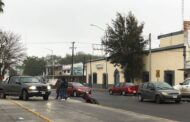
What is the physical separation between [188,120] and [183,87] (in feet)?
60.2

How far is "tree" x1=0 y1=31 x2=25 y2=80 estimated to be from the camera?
86000 mm

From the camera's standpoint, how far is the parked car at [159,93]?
108 feet

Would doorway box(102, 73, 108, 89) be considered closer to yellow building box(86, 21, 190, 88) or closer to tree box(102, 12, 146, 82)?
yellow building box(86, 21, 190, 88)

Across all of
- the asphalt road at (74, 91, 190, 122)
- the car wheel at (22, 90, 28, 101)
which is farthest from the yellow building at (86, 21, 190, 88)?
the car wheel at (22, 90, 28, 101)

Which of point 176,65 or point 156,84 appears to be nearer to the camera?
→ point 156,84

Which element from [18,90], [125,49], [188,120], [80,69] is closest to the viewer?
[188,120]

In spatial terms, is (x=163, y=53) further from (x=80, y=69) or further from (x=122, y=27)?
(x=80, y=69)

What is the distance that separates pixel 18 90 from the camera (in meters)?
32.8

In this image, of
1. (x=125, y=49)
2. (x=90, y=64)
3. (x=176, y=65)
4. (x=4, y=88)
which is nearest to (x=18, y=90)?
(x=4, y=88)

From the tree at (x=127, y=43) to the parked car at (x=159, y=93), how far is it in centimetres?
3142

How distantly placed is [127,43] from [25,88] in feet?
120

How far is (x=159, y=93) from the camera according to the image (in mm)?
33250

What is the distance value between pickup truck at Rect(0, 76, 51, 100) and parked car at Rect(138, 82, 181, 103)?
6996mm

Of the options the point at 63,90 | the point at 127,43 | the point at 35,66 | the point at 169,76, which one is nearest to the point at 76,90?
the point at 63,90
